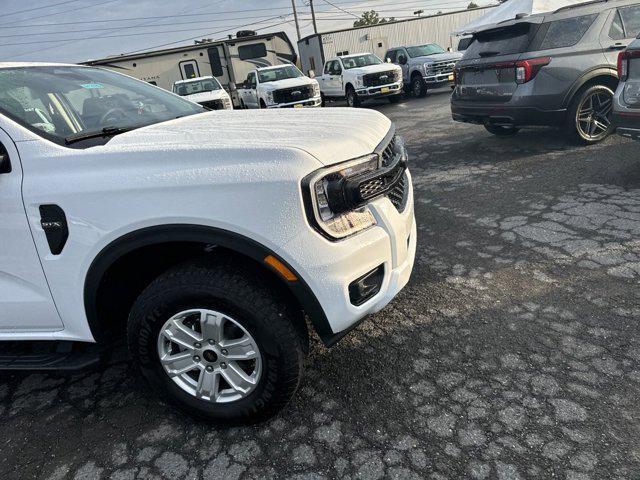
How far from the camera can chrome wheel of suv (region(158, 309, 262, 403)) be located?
219cm

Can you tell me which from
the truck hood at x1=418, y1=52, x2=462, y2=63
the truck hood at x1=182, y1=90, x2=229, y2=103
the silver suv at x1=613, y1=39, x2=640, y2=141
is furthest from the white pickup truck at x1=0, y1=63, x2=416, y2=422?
the truck hood at x1=418, y1=52, x2=462, y2=63

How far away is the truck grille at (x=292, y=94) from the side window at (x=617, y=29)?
9.41 metres

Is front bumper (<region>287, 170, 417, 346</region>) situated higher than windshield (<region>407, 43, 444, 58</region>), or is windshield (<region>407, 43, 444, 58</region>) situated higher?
windshield (<region>407, 43, 444, 58</region>)

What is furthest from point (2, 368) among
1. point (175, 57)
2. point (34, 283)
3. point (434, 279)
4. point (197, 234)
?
point (175, 57)

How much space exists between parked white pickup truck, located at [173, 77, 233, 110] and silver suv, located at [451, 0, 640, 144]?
27.6ft

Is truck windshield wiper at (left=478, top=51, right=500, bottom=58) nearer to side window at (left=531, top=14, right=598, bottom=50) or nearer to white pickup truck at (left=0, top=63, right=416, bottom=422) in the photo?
side window at (left=531, top=14, right=598, bottom=50)

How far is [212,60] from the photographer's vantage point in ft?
57.5

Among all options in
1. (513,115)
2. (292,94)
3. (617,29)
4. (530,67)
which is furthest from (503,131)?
(292,94)

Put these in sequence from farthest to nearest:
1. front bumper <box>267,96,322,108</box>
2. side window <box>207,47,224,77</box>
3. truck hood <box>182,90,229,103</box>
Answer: side window <box>207,47,224,77</box> → front bumper <box>267,96,322,108</box> → truck hood <box>182,90,229,103</box>

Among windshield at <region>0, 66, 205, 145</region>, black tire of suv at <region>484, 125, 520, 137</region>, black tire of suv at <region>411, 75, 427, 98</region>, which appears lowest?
black tire of suv at <region>484, 125, 520, 137</region>

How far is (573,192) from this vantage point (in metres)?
4.89

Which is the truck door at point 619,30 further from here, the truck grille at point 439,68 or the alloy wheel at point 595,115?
the truck grille at point 439,68

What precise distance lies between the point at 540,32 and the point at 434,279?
448 cm

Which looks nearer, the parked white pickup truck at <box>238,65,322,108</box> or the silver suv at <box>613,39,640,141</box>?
the silver suv at <box>613,39,640,141</box>
